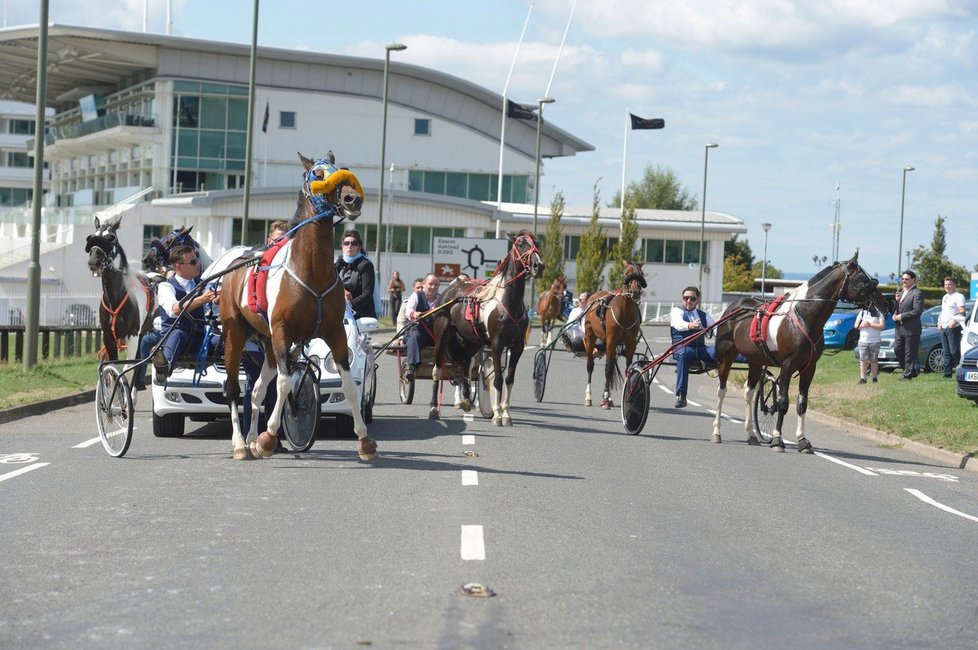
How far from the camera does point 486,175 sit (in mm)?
87250

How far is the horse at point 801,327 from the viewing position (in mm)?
16141

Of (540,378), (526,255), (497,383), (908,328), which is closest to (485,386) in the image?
(497,383)

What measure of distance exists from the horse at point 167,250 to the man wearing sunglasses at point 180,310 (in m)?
0.39

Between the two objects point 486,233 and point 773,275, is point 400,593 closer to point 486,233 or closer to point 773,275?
point 486,233

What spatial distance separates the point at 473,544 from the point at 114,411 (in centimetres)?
588

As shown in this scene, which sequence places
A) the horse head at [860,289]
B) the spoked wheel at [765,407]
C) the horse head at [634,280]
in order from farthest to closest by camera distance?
the horse head at [634,280]
the spoked wheel at [765,407]
the horse head at [860,289]

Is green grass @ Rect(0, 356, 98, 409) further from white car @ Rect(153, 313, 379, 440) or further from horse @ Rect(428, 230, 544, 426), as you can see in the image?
horse @ Rect(428, 230, 544, 426)

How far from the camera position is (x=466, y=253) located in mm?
48125

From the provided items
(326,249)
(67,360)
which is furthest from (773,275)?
(326,249)

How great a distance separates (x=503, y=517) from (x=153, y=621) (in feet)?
12.3

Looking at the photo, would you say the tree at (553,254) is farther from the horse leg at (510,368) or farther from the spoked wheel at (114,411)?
the spoked wheel at (114,411)

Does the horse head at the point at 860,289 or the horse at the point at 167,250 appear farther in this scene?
the horse head at the point at 860,289

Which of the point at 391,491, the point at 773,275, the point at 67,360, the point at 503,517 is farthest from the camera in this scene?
the point at 773,275

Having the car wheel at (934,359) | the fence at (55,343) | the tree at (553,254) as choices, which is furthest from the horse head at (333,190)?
the tree at (553,254)
